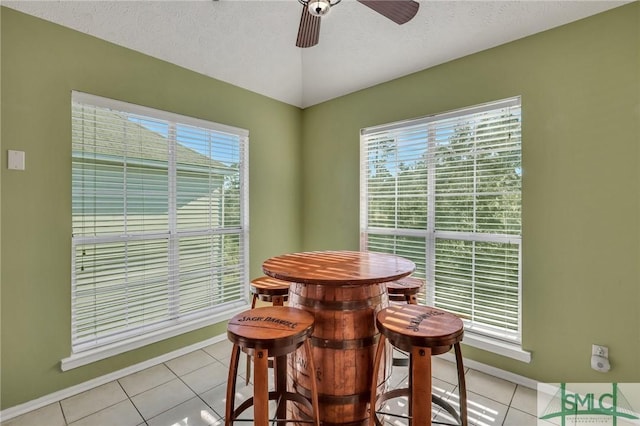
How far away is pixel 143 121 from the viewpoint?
8.38ft

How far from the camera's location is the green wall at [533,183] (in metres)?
1.91

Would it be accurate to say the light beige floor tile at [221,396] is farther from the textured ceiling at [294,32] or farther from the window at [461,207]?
the textured ceiling at [294,32]

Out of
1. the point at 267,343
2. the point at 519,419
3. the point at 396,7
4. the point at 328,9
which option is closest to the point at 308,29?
the point at 328,9

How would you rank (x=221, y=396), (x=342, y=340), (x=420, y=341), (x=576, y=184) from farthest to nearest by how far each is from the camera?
(x=221, y=396)
(x=576, y=184)
(x=342, y=340)
(x=420, y=341)

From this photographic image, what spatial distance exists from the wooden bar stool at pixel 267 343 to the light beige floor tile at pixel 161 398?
0.75m

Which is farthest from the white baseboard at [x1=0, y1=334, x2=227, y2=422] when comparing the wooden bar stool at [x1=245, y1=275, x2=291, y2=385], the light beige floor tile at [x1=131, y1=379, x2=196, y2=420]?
the wooden bar stool at [x1=245, y1=275, x2=291, y2=385]

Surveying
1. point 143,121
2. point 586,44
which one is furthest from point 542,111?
point 143,121

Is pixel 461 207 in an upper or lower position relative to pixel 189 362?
upper

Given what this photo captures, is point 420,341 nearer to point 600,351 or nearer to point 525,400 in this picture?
point 525,400

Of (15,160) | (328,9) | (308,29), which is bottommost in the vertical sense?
(15,160)

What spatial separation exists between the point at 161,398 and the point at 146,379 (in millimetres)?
344

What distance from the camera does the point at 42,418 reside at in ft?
6.37

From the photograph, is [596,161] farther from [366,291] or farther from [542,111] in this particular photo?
[366,291]

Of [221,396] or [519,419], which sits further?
[221,396]
